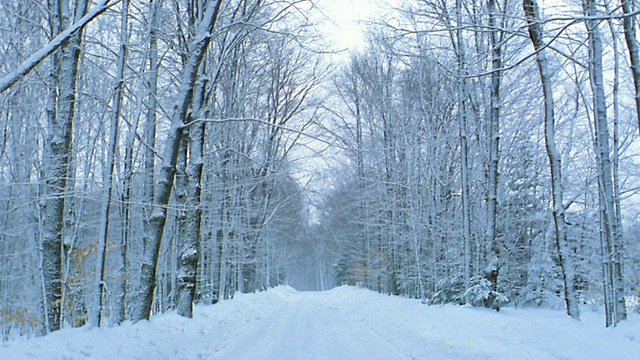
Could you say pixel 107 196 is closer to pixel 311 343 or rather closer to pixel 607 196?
pixel 311 343

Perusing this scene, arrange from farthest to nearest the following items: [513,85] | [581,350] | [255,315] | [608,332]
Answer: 1. [255,315]
2. [513,85]
3. [608,332]
4. [581,350]

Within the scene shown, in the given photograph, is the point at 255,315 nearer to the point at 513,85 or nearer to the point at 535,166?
the point at 513,85

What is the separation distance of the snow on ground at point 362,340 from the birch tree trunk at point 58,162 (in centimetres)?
89

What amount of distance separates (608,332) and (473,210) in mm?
11841

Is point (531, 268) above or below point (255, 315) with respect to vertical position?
above

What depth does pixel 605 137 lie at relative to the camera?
8.40m

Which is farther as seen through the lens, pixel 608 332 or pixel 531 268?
pixel 531 268

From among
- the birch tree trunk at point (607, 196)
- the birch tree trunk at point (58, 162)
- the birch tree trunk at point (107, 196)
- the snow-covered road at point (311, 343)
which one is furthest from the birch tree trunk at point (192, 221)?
the birch tree trunk at point (607, 196)

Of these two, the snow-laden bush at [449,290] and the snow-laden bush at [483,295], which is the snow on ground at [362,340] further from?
the snow-laden bush at [449,290]

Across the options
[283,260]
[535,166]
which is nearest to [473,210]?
[535,166]

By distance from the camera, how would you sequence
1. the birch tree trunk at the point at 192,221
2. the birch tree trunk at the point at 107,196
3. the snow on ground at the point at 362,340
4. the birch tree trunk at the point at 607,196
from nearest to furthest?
the snow on ground at the point at 362,340 → the birch tree trunk at the point at 107,196 → the birch tree trunk at the point at 607,196 → the birch tree trunk at the point at 192,221

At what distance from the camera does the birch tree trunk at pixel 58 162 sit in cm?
766

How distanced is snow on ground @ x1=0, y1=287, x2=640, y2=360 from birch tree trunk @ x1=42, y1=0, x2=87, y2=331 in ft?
2.91

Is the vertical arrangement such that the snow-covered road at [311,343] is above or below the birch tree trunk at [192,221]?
below
